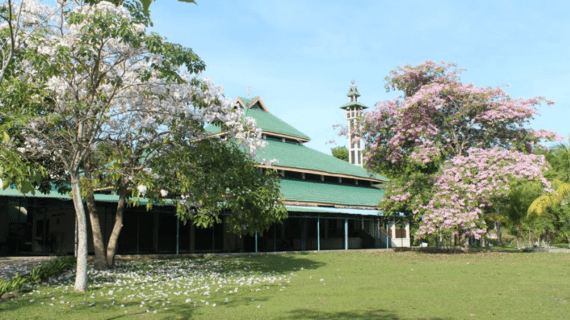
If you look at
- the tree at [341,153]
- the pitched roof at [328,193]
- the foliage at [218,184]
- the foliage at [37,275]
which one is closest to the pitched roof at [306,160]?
the pitched roof at [328,193]

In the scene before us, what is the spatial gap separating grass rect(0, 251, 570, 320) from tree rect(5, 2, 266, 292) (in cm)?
195

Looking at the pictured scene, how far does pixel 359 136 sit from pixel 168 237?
11.8 metres

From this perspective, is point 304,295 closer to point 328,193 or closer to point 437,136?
point 437,136

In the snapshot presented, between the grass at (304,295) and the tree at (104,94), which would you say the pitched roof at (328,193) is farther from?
the tree at (104,94)

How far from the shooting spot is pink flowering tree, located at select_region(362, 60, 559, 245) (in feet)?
78.1

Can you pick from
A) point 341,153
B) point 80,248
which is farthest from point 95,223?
point 341,153

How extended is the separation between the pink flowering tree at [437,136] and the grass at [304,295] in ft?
22.4

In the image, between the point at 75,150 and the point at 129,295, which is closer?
the point at 129,295

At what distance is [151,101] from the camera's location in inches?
603

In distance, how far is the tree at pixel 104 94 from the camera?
1219 centimetres

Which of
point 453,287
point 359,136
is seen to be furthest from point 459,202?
point 453,287

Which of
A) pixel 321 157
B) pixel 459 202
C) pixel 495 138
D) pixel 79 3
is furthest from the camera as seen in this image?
pixel 321 157

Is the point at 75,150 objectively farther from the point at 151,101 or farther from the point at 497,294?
the point at 497,294

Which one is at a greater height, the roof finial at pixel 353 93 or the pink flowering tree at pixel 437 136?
the roof finial at pixel 353 93
